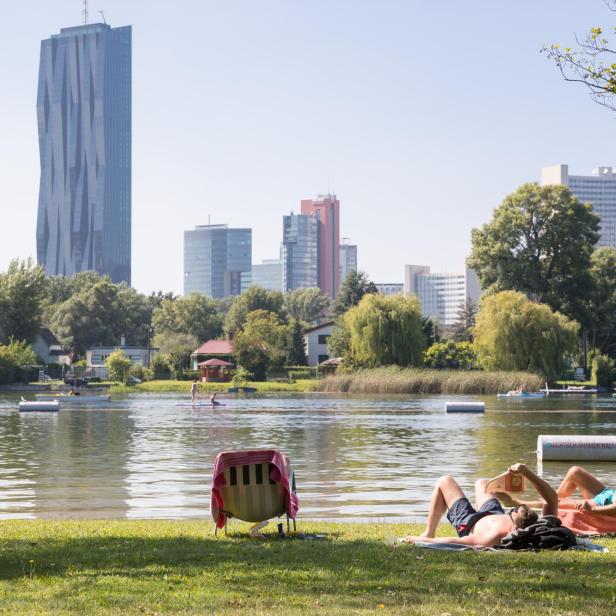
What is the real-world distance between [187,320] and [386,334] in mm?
68811

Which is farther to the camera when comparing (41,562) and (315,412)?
(315,412)

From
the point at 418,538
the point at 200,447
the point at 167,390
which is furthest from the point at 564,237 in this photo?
the point at 418,538

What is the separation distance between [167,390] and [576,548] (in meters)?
89.8

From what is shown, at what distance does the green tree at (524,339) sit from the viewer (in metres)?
83.4

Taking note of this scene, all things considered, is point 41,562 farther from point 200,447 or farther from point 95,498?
point 200,447

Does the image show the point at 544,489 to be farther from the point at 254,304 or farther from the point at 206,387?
the point at 254,304

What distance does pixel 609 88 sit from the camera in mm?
14539

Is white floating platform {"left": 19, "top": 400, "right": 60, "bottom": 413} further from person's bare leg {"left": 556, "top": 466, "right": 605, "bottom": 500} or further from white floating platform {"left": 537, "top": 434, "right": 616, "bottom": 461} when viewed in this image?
person's bare leg {"left": 556, "top": 466, "right": 605, "bottom": 500}

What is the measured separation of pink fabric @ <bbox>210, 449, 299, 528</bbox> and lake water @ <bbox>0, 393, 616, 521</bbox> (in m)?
5.13

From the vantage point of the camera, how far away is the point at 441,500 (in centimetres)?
1201

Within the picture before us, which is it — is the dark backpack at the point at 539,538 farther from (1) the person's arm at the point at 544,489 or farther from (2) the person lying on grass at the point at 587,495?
(2) the person lying on grass at the point at 587,495

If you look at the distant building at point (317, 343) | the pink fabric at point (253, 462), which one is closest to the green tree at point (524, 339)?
the distant building at point (317, 343)

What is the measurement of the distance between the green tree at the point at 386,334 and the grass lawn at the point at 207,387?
267 inches

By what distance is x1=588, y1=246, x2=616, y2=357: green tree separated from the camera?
107500 millimetres
